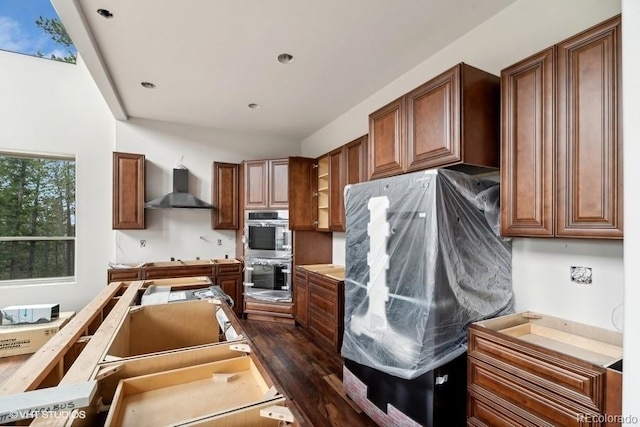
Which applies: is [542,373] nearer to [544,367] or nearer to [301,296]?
[544,367]

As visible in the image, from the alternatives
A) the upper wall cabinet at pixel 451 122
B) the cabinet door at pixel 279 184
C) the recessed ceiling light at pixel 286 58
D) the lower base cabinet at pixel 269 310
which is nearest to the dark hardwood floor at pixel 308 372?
the lower base cabinet at pixel 269 310

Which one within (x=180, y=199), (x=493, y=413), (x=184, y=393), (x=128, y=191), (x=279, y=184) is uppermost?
(x=279, y=184)

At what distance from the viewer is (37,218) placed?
3895mm

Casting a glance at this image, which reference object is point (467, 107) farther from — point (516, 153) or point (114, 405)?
point (114, 405)

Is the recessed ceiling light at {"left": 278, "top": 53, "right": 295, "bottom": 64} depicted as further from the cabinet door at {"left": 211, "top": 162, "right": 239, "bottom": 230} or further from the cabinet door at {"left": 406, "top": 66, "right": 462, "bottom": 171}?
the cabinet door at {"left": 211, "top": 162, "right": 239, "bottom": 230}

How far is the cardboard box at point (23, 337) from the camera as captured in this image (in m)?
2.76

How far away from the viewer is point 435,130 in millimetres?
1912

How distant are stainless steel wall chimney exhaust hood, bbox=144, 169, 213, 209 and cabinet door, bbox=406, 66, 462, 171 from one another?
10.7 ft

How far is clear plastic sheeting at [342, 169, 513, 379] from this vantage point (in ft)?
5.63

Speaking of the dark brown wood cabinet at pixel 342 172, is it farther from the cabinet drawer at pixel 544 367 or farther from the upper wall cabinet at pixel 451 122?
the cabinet drawer at pixel 544 367

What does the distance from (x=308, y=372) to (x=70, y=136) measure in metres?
4.27

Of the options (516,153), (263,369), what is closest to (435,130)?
(516,153)
